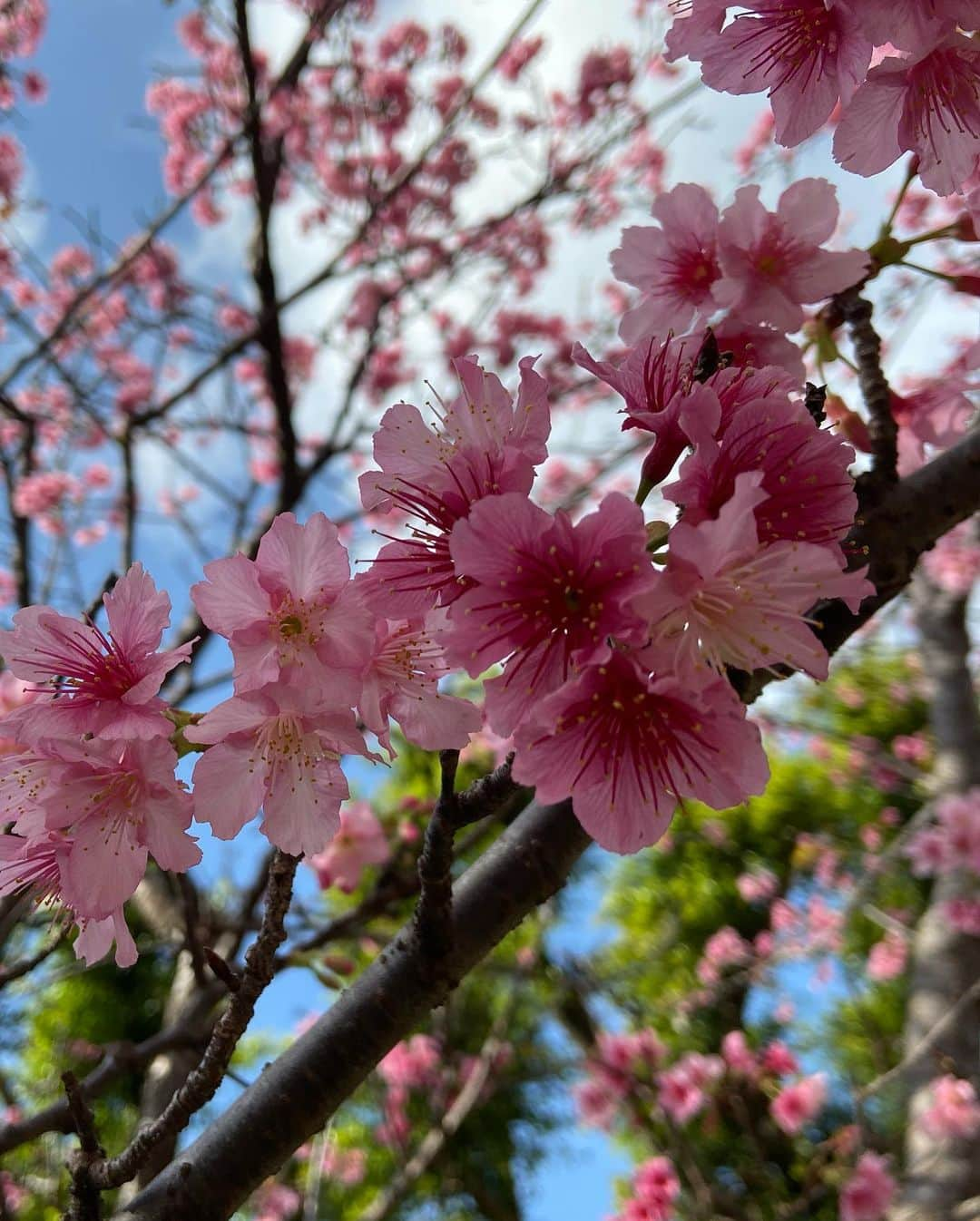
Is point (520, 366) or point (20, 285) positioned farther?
point (20, 285)

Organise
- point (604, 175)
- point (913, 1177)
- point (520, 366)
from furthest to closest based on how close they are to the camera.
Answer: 1. point (604, 175)
2. point (913, 1177)
3. point (520, 366)

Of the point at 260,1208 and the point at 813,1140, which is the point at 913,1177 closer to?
the point at 260,1208

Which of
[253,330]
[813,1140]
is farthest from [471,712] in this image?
[813,1140]

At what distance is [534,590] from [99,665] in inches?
17.0

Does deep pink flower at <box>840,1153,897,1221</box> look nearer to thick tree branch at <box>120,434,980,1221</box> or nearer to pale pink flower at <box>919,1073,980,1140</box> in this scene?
pale pink flower at <box>919,1073,980,1140</box>

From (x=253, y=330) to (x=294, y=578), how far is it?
9.79ft

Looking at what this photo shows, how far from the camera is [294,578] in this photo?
2.63 feet

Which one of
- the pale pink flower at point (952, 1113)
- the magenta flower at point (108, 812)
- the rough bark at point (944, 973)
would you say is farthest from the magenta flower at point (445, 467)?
the pale pink flower at point (952, 1113)

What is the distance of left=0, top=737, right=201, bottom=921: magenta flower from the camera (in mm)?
787

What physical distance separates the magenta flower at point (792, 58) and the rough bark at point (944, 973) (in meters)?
2.62

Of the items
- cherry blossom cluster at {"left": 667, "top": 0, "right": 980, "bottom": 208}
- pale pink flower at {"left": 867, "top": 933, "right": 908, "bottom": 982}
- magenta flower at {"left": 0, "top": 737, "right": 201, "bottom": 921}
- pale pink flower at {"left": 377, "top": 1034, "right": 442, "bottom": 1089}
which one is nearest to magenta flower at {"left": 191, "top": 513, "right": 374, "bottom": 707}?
magenta flower at {"left": 0, "top": 737, "right": 201, "bottom": 921}

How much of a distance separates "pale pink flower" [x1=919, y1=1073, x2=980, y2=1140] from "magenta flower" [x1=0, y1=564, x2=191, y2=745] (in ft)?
12.0

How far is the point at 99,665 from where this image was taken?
86cm

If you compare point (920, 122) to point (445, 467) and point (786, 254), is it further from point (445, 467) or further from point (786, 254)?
point (445, 467)
